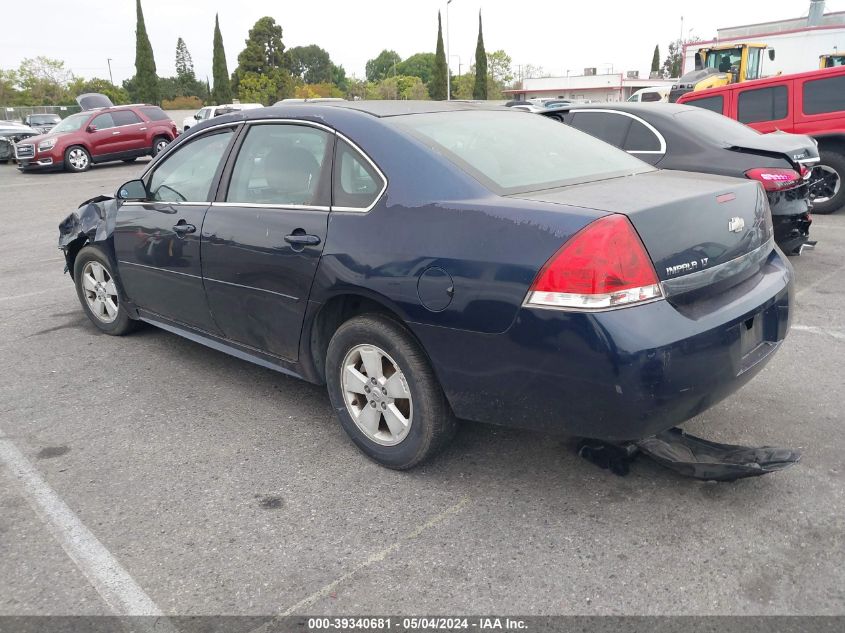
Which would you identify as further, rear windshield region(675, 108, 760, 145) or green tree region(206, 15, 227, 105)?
green tree region(206, 15, 227, 105)

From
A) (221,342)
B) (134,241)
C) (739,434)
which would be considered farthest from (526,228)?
(134,241)

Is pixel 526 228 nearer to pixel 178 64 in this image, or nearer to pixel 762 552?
pixel 762 552

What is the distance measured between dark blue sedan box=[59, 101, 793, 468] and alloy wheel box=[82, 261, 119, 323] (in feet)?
3.71

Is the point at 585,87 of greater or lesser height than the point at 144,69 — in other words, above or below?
below

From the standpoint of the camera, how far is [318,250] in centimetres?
327

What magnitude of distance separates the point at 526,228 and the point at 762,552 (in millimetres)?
1446

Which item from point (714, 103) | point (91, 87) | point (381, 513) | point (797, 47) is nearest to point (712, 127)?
point (714, 103)

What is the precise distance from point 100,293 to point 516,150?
135 inches

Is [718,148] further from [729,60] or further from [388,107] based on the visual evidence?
[729,60]

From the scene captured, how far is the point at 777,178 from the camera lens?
609cm

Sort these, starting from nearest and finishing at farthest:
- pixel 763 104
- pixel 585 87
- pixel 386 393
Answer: pixel 386 393 → pixel 763 104 → pixel 585 87

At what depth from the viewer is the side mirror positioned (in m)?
4.54

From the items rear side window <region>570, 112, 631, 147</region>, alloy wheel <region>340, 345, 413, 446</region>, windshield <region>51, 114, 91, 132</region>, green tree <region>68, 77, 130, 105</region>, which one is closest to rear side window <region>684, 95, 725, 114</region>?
rear side window <region>570, 112, 631, 147</region>

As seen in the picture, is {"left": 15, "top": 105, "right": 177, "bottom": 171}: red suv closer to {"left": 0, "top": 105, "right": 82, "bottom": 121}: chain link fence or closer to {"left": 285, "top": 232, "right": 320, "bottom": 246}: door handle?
{"left": 285, "top": 232, "right": 320, "bottom": 246}: door handle
